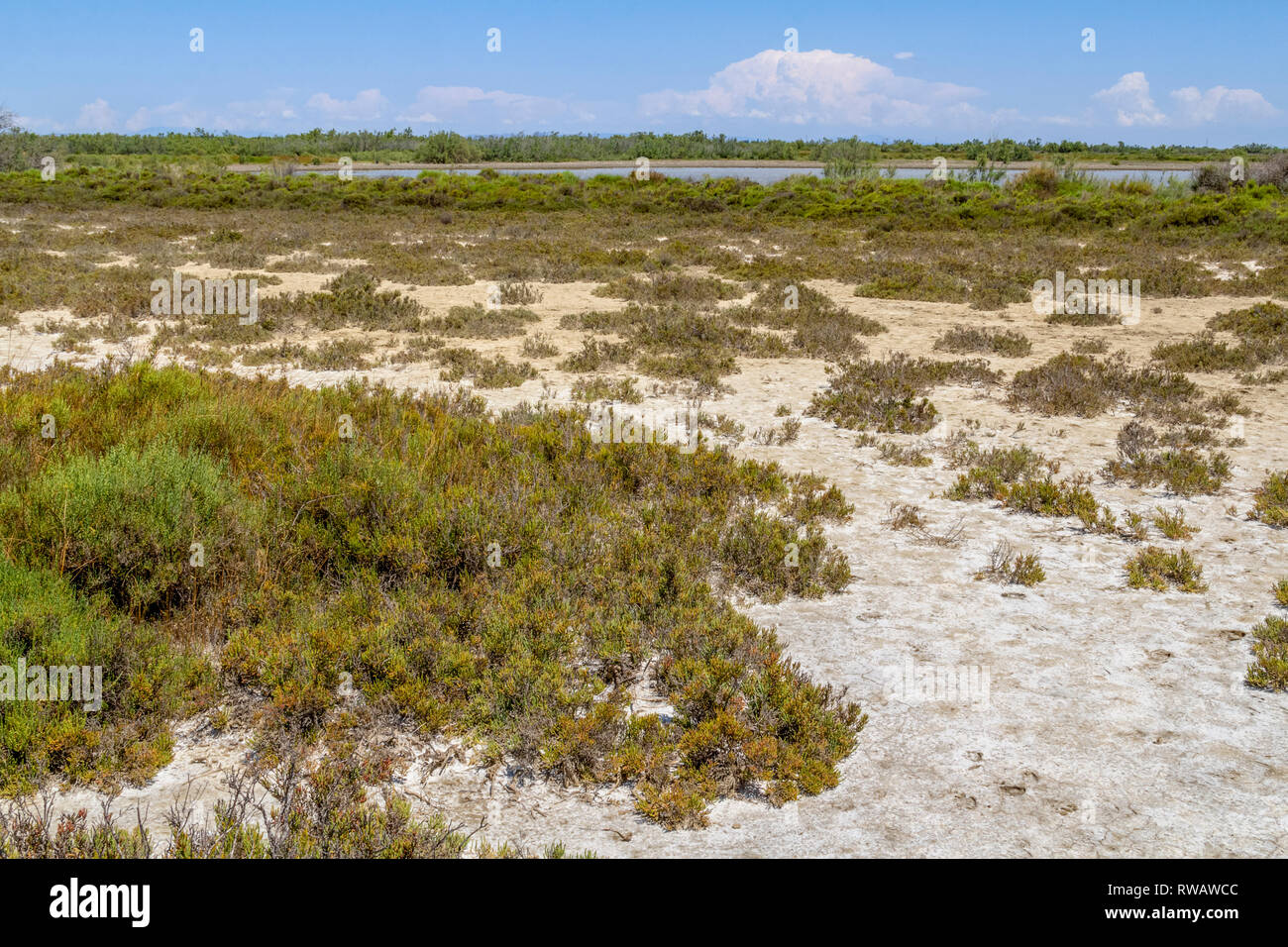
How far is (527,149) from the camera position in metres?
99.8

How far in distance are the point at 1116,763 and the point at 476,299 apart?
17.0 m

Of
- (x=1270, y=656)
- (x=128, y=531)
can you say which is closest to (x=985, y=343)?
(x=1270, y=656)

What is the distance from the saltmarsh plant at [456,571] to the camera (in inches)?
175

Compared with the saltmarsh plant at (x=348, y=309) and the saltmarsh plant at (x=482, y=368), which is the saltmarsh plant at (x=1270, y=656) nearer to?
the saltmarsh plant at (x=482, y=368)

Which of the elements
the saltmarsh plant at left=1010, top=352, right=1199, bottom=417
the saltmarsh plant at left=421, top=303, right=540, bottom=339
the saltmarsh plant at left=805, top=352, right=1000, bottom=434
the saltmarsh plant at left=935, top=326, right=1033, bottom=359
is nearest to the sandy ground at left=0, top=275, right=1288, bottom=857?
the saltmarsh plant at left=805, top=352, right=1000, bottom=434

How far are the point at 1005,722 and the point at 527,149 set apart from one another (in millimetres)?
104285

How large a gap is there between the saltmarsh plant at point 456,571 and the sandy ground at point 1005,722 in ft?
0.69

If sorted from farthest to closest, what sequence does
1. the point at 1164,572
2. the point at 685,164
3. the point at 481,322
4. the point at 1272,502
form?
the point at 685,164
the point at 481,322
the point at 1272,502
the point at 1164,572

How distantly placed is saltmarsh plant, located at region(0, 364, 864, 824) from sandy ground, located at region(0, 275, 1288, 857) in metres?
0.21

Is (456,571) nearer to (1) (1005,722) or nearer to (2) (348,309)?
(1) (1005,722)

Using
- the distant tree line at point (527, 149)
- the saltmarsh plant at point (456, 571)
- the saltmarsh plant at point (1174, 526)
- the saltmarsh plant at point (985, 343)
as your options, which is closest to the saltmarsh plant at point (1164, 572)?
the saltmarsh plant at point (1174, 526)

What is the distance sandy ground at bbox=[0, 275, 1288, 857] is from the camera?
150 inches

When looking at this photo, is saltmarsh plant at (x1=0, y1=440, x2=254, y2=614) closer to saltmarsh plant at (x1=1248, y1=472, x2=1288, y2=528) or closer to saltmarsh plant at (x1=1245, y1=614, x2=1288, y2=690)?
saltmarsh plant at (x1=1245, y1=614, x2=1288, y2=690)

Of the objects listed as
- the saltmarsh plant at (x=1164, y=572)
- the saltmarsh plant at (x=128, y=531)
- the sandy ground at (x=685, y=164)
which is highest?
the sandy ground at (x=685, y=164)
